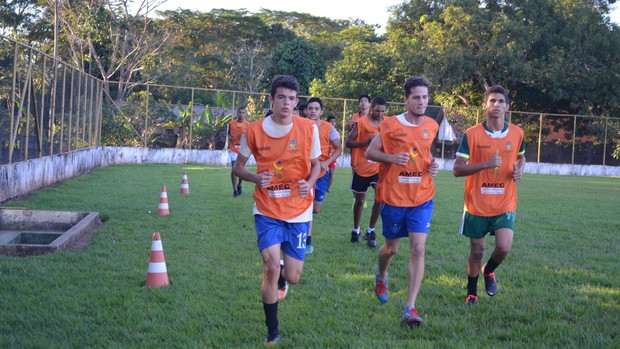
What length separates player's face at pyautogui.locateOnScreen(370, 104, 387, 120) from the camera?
9562 millimetres

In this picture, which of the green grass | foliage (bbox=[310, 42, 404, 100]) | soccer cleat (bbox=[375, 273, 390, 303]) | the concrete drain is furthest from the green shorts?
foliage (bbox=[310, 42, 404, 100])

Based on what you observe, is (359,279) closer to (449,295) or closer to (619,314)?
(449,295)

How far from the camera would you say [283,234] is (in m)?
5.28

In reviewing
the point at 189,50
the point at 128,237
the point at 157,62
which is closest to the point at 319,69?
the point at 189,50

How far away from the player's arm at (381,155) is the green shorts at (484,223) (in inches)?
35.9

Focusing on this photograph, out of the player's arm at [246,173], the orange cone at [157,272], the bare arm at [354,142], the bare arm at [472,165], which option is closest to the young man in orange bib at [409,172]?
the bare arm at [472,165]

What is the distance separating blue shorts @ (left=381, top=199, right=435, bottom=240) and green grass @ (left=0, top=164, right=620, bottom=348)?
646 mm

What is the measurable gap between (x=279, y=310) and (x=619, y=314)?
2806mm

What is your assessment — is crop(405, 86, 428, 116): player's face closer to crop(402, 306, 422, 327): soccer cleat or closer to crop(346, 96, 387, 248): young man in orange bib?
crop(402, 306, 422, 327): soccer cleat

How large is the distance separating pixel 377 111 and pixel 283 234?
15.3 feet

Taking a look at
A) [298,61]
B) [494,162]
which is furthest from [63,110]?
[298,61]

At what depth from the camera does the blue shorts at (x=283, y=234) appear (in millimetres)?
5199

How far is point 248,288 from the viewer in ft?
22.2

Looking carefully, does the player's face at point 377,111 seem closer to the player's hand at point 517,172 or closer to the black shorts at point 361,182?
the black shorts at point 361,182
